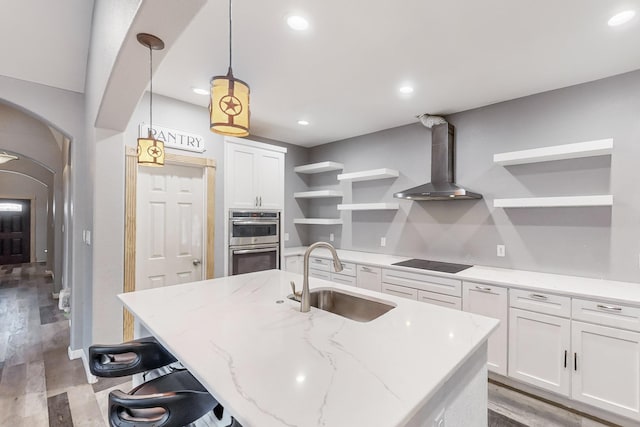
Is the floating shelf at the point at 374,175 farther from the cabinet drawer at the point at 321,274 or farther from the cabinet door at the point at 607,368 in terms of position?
the cabinet door at the point at 607,368

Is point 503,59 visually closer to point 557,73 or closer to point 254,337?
point 557,73

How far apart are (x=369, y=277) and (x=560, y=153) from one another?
2184 millimetres

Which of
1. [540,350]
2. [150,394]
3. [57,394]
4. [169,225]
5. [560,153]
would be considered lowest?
[57,394]

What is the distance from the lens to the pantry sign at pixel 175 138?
9.79 ft

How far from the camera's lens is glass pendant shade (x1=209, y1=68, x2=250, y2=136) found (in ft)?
4.20

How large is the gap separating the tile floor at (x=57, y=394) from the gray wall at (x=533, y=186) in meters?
1.24

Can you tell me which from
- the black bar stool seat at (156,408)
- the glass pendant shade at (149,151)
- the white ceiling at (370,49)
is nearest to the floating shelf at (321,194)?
the white ceiling at (370,49)

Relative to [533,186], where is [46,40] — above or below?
above

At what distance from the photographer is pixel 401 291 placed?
10.5 feet

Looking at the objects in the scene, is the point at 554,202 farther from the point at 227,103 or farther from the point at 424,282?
the point at 227,103

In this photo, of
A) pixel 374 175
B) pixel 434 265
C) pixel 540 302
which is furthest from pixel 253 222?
pixel 540 302

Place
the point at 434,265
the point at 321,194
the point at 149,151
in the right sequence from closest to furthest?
the point at 149,151 < the point at 434,265 < the point at 321,194

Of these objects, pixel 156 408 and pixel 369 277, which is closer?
pixel 156 408

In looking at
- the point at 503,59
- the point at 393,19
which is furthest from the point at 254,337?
the point at 503,59
